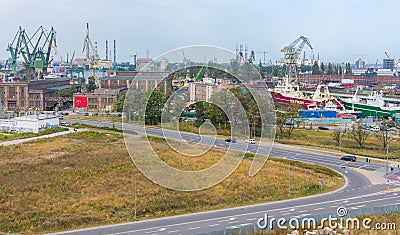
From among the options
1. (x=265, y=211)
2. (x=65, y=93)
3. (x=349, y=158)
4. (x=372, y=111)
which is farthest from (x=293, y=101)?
(x=265, y=211)

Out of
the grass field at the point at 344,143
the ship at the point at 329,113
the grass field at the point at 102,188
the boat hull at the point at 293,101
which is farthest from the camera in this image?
the boat hull at the point at 293,101

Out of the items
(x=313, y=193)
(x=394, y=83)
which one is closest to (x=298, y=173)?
(x=313, y=193)

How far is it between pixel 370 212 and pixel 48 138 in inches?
663

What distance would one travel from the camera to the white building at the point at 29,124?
2541 centimetres

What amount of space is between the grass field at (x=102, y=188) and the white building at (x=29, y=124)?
21.3 feet

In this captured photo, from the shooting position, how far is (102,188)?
13.1 m

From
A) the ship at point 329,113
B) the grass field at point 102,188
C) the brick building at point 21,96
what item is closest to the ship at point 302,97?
the ship at point 329,113

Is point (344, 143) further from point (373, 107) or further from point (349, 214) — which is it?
point (373, 107)

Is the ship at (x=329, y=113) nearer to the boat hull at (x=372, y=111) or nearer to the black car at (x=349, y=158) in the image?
the boat hull at (x=372, y=111)

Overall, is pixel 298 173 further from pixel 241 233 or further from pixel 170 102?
pixel 241 233

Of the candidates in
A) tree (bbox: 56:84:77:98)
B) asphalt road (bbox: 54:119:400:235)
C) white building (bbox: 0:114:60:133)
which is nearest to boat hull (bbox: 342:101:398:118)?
asphalt road (bbox: 54:119:400:235)

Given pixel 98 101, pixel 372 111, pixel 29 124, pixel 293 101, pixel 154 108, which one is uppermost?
pixel 293 101

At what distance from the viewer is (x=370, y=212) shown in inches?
421

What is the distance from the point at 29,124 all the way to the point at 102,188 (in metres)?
14.1
